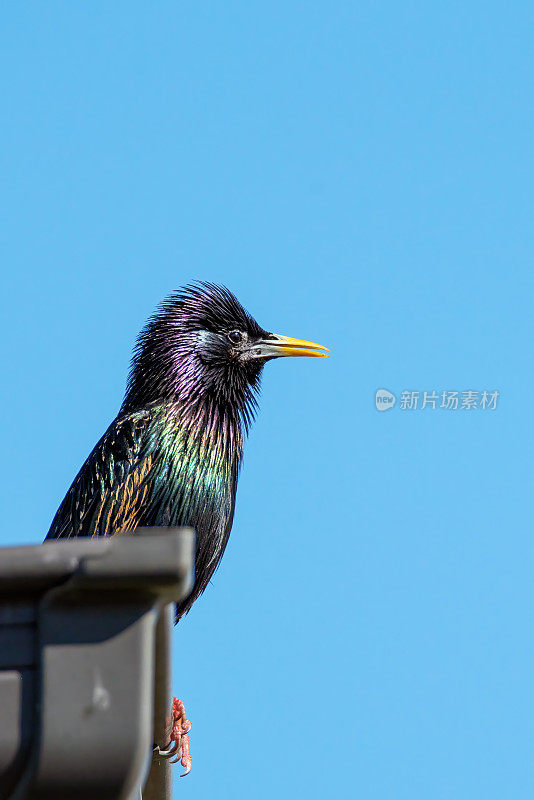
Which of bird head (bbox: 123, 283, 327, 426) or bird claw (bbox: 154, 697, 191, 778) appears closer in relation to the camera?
bird claw (bbox: 154, 697, 191, 778)

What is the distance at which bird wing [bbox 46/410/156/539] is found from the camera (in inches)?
264

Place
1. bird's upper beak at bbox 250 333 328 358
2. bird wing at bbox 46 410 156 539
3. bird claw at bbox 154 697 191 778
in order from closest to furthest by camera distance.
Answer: bird claw at bbox 154 697 191 778
bird wing at bbox 46 410 156 539
bird's upper beak at bbox 250 333 328 358

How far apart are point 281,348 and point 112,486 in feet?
5.37

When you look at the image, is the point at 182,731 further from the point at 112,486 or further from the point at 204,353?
the point at 204,353

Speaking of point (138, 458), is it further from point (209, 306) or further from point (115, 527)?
point (209, 306)

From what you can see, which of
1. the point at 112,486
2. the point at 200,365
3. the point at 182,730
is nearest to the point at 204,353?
the point at 200,365

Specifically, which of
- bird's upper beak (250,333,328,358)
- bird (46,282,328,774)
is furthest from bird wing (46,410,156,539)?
bird's upper beak (250,333,328,358)

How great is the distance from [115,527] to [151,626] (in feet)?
15.1

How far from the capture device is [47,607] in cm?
211

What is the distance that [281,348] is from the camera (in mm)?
7797

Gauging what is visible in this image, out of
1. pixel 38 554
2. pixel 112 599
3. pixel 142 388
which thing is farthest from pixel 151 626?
pixel 142 388

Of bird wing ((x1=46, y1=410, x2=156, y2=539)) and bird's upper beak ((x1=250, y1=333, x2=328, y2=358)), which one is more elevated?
bird's upper beak ((x1=250, y1=333, x2=328, y2=358))

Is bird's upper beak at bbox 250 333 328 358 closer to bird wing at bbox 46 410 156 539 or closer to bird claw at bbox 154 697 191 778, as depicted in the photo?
bird wing at bbox 46 410 156 539

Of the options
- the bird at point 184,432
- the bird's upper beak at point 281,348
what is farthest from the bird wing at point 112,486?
the bird's upper beak at point 281,348
